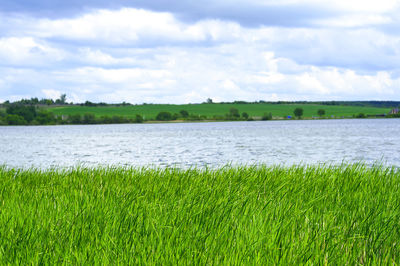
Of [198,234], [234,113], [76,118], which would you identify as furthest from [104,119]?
[198,234]

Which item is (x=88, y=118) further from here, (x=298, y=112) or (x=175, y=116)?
(x=298, y=112)

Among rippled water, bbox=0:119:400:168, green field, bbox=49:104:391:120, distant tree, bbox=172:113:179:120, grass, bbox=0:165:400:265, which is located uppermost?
green field, bbox=49:104:391:120

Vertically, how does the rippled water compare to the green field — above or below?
below

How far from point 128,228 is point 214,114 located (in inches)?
6443

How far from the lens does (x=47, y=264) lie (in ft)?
11.5

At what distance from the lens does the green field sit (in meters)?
163

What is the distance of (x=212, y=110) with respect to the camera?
565ft

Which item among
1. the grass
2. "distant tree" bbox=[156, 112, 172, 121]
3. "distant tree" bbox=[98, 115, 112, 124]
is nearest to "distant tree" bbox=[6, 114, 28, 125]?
"distant tree" bbox=[98, 115, 112, 124]

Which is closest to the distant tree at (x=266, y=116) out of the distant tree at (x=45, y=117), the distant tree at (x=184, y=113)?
Result: the distant tree at (x=184, y=113)

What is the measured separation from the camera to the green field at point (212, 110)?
16298 centimetres

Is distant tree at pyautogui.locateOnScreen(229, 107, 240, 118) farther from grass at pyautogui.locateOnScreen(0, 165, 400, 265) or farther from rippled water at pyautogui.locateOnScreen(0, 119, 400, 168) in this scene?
grass at pyautogui.locateOnScreen(0, 165, 400, 265)

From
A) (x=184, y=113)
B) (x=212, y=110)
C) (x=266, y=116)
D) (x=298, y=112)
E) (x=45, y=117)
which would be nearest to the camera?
(x=45, y=117)

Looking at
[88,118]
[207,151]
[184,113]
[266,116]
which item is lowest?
[207,151]

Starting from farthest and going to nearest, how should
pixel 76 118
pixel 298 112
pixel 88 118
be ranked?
pixel 298 112, pixel 76 118, pixel 88 118
